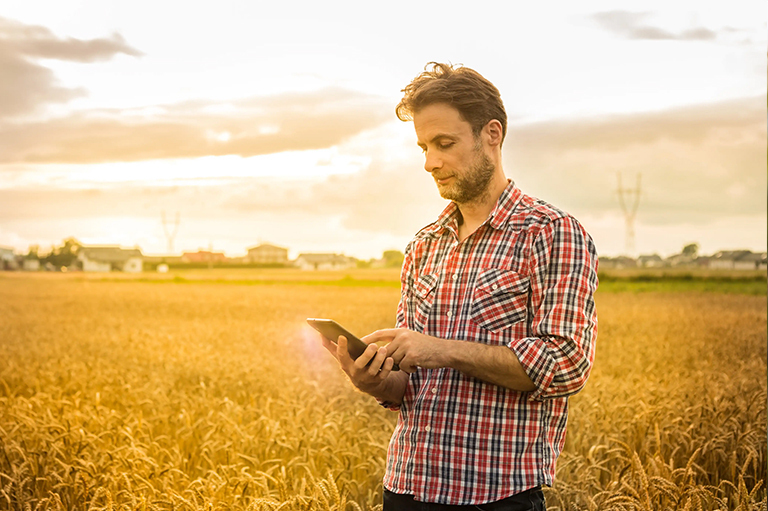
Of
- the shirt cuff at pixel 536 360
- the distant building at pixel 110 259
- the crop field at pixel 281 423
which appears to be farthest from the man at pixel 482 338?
the distant building at pixel 110 259

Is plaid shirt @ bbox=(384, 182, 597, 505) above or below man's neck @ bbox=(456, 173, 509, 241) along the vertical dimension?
below

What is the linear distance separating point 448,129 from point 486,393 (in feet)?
3.11

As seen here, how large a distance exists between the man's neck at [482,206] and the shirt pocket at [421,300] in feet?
0.71

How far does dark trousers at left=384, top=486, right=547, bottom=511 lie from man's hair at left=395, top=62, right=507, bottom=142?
4.22 feet

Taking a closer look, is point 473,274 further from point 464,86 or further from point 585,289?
point 464,86

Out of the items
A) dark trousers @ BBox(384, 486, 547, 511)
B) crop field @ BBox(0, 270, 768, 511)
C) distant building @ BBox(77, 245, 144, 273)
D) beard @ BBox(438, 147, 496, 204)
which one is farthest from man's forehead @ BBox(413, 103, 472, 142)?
distant building @ BBox(77, 245, 144, 273)

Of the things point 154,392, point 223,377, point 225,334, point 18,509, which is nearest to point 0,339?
point 225,334

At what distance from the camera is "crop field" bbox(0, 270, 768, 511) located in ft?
14.4

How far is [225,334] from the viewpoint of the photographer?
55.8ft

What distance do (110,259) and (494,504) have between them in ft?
311

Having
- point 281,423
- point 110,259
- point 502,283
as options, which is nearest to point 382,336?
point 502,283

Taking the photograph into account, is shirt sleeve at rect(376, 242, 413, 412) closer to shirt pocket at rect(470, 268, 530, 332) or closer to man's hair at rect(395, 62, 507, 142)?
shirt pocket at rect(470, 268, 530, 332)

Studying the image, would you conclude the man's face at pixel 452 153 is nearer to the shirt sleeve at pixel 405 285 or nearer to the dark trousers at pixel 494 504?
the shirt sleeve at pixel 405 285

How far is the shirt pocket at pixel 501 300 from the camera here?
2.60 meters
